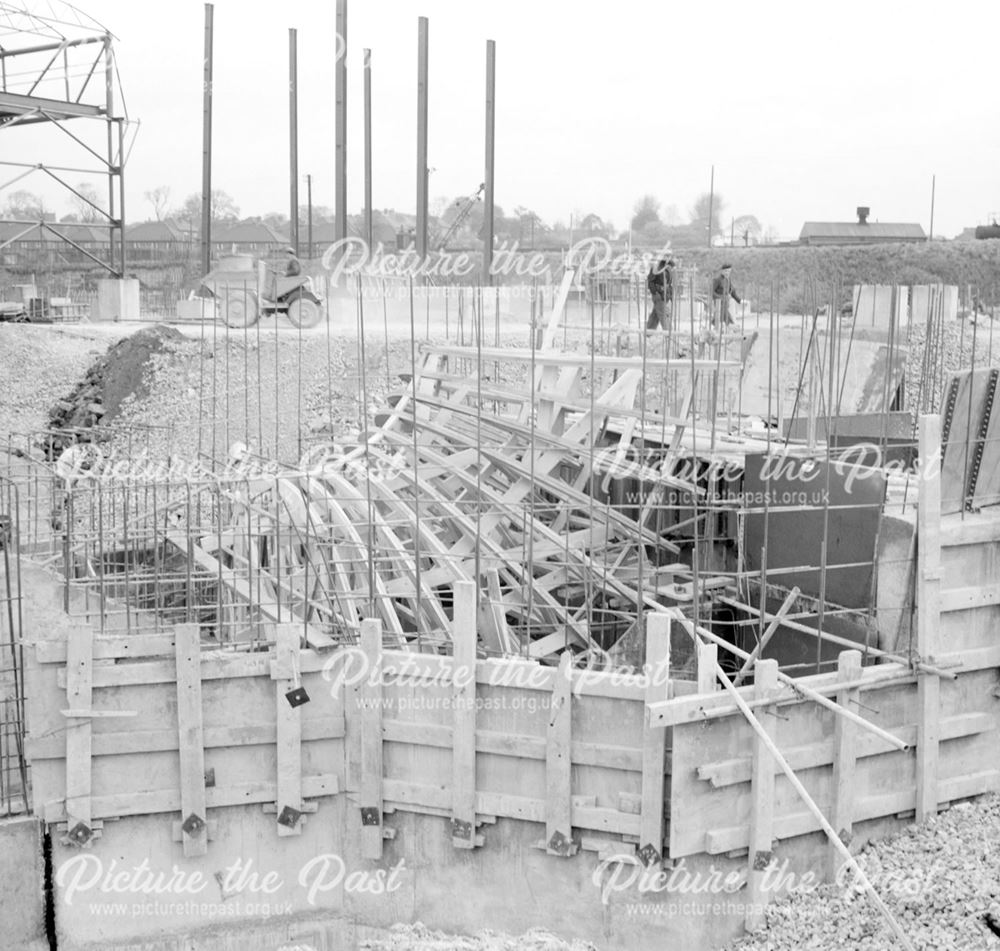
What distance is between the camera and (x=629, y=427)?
12211 mm

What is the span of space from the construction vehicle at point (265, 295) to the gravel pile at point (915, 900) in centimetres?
1796

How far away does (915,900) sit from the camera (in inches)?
319

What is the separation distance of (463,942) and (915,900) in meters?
3.11

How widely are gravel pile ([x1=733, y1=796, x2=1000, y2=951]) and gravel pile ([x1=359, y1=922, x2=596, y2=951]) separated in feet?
4.10

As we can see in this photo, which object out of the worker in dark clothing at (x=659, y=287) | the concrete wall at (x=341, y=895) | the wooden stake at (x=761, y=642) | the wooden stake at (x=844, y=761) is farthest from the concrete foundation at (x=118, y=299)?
the wooden stake at (x=844, y=761)

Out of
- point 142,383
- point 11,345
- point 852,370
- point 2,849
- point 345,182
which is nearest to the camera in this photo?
point 2,849

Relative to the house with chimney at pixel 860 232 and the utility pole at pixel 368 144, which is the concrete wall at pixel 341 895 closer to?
the utility pole at pixel 368 144

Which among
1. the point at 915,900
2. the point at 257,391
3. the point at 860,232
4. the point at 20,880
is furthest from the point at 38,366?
the point at 860,232

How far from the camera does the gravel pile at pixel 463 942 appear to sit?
8539mm

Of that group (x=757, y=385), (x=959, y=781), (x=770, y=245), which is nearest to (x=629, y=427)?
(x=959, y=781)

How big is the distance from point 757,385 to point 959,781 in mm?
11150

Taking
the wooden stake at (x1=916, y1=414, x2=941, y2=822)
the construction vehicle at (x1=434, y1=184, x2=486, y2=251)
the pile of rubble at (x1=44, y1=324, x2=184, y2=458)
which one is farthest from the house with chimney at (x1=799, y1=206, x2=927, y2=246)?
the wooden stake at (x1=916, y1=414, x2=941, y2=822)

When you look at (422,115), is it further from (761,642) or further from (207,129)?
(761,642)

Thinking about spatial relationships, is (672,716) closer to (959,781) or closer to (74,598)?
(959,781)
